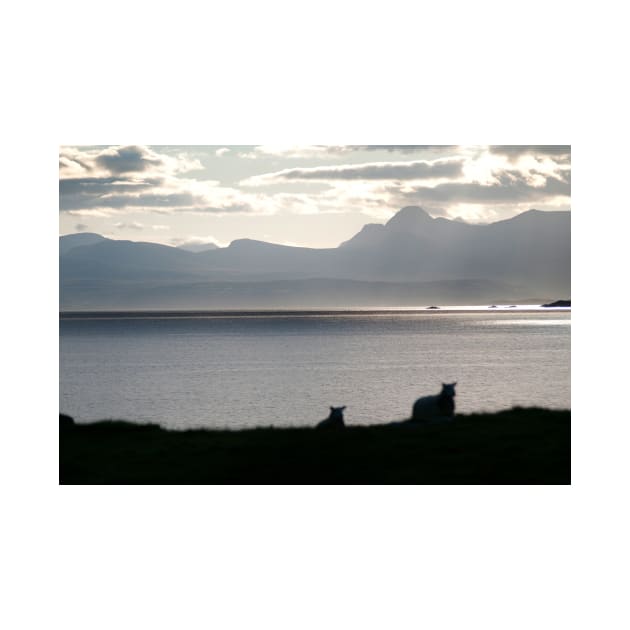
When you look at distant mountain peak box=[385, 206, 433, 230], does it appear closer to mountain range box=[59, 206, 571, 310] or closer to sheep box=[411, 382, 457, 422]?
mountain range box=[59, 206, 571, 310]

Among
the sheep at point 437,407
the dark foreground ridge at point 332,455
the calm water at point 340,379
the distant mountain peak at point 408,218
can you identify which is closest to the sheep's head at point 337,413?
the dark foreground ridge at point 332,455

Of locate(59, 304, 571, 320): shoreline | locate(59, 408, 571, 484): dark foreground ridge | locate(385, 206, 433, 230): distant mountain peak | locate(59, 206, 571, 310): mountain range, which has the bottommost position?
locate(59, 408, 571, 484): dark foreground ridge

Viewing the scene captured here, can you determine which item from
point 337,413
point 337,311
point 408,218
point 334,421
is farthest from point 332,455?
point 408,218

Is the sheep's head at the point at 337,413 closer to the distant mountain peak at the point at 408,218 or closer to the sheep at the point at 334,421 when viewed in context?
the sheep at the point at 334,421

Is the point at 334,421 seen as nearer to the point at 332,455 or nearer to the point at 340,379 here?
the point at 332,455

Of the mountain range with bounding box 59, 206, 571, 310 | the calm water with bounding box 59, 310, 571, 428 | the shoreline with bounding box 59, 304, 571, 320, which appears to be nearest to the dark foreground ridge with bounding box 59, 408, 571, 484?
the calm water with bounding box 59, 310, 571, 428

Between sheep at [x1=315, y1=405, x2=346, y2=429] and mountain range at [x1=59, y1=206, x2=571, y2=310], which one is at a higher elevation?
mountain range at [x1=59, y1=206, x2=571, y2=310]
